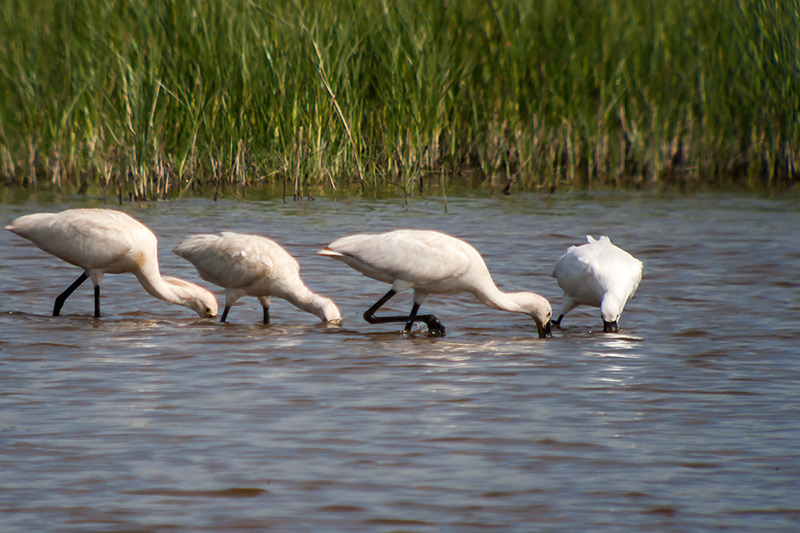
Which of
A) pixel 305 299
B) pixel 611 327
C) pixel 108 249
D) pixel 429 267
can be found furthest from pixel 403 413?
pixel 108 249

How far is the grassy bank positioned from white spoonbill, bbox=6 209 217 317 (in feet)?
12.6

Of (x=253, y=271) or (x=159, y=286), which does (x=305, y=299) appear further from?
(x=159, y=286)

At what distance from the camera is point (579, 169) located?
640 inches

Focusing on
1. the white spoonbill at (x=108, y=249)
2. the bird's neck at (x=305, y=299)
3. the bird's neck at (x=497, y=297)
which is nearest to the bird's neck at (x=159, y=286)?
the white spoonbill at (x=108, y=249)

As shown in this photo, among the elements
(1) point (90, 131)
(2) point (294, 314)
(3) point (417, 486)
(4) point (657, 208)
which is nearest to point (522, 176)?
(4) point (657, 208)

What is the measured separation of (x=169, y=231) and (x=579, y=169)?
6640 mm

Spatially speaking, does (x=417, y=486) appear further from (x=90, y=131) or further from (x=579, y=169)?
(x=579, y=169)

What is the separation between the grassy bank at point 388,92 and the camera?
41.0ft

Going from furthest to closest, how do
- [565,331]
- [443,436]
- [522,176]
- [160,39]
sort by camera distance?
1. [522,176]
2. [160,39]
3. [565,331]
4. [443,436]

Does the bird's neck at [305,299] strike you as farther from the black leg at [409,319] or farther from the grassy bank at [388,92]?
the grassy bank at [388,92]

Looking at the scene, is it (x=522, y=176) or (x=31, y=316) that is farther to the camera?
(x=522, y=176)

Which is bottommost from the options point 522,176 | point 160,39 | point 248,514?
point 248,514

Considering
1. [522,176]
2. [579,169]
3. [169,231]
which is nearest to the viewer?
[169,231]

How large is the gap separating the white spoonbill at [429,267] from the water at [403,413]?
0.63ft
